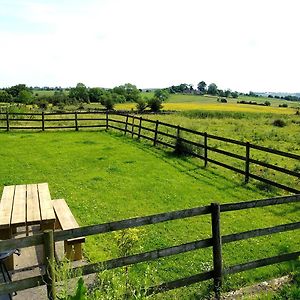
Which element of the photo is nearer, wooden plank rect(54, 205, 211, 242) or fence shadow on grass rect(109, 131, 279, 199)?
wooden plank rect(54, 205, 211, 242)

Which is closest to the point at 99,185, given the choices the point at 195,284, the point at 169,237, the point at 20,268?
the point at 169,237

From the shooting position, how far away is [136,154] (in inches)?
614

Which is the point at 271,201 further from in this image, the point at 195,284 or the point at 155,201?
the point at 155,201

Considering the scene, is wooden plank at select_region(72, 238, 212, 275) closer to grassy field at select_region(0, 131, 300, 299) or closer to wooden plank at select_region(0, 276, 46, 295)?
wooden plank at select_region(0, 276, 46, 295)

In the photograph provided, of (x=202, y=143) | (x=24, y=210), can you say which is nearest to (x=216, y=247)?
(x=24, y=210)

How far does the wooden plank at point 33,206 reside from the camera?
5.24 m

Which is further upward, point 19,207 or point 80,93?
point 80,93

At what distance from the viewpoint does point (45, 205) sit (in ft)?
19.5

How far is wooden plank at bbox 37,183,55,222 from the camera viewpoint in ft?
17.6

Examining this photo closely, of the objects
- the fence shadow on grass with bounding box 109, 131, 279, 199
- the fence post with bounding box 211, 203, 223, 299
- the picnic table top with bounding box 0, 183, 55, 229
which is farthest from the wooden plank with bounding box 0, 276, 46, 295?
the fence shadow on grass with bounding box 109, 131, 279, 199

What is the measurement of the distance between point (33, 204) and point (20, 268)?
102 centimetres

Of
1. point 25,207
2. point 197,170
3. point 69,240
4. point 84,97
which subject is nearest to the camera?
point 69,240

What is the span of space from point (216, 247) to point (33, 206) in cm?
305

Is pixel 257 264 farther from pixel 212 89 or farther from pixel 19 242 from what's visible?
pixel 212 89
